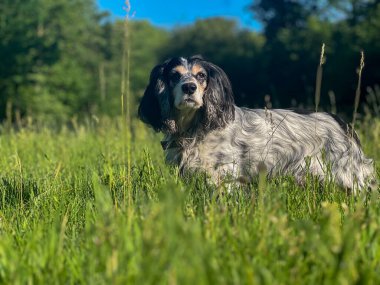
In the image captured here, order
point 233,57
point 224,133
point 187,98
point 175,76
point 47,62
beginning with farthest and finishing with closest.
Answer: point 233,57, point 47,62, point 175,76, point 224,133, point 187,98

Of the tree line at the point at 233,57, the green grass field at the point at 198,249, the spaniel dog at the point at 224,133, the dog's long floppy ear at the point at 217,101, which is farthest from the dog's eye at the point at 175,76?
the tree line at the point at 233,57

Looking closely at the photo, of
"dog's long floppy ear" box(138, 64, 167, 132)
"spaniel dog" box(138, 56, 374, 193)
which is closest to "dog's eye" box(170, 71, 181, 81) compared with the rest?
"spaniel dog" box(138, 56, 374, 193)

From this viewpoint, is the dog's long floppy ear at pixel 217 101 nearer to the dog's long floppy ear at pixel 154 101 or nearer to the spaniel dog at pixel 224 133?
the spaniel dog at pixel 224 133

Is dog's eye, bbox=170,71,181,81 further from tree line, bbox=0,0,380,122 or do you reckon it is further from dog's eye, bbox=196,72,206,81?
tree line, bbox=0,0,380,122

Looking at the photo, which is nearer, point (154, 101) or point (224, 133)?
point (224, 133)

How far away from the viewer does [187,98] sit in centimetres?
455

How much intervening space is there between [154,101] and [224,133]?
833 mm

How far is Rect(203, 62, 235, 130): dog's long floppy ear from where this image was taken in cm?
469

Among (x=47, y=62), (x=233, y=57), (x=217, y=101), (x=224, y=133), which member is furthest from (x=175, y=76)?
(x=233, y=57)

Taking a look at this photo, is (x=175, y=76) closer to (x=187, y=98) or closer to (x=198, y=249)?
(x=187, y=98)

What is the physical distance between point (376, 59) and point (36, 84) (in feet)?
62.5

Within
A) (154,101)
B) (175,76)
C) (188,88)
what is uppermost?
(175,76)

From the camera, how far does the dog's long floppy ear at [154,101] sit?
5012 mm

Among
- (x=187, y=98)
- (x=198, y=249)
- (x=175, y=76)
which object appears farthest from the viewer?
(x=175, y=76)
